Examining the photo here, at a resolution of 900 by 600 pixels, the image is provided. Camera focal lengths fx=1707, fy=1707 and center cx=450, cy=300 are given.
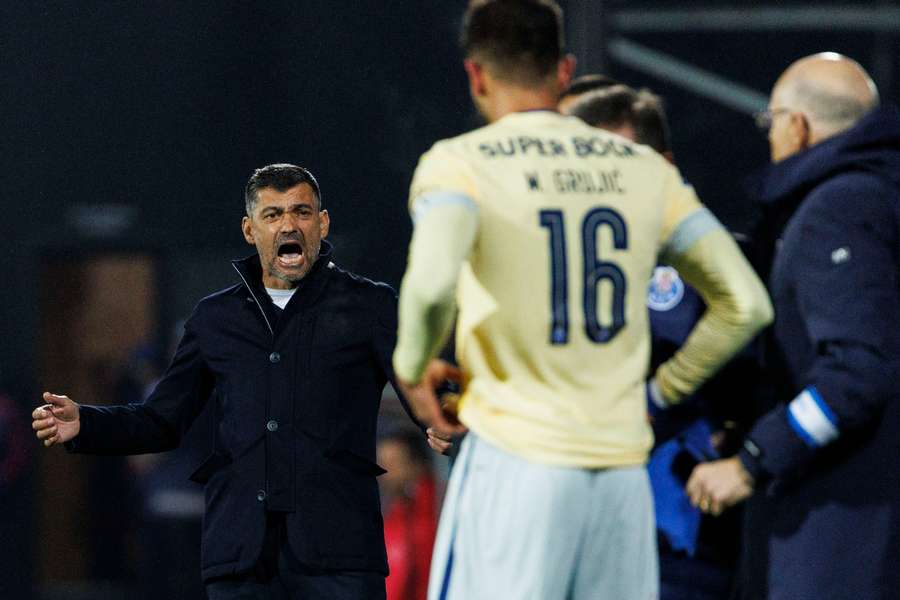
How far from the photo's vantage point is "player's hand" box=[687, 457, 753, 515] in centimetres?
338

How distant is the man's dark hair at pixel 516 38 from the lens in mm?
3092

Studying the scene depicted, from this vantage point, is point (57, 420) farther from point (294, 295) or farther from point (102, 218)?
point (102, 218)

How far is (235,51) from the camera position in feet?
34.2

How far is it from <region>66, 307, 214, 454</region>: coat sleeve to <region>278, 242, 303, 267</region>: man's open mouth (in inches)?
10.3

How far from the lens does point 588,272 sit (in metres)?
3.03

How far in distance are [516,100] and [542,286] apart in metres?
0.36

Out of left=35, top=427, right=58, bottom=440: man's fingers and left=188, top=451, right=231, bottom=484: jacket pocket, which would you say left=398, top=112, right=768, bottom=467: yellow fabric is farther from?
left=35, top=427, right=58, bottom=440: man's fingers

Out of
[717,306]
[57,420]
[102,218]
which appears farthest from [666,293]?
[102,218]

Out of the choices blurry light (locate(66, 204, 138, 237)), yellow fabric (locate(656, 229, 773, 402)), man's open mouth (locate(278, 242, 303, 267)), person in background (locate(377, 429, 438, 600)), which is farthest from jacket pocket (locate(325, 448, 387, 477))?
blurry light (locate(66, 204, 138, 237))

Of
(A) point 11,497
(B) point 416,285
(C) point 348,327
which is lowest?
(A) point 11,497

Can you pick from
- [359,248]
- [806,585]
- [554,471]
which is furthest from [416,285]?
[359,248]

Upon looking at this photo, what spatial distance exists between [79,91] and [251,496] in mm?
7039

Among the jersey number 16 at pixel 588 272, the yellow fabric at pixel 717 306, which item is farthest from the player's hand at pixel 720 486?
the jersey number 16 at pixel 588 272

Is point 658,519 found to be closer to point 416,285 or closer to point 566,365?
point 566,365
